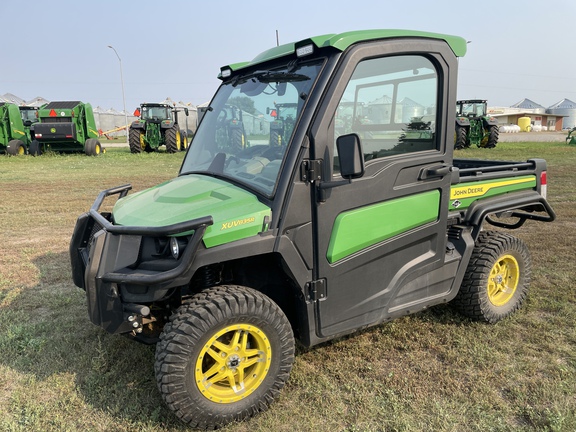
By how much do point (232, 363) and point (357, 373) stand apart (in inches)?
37.4

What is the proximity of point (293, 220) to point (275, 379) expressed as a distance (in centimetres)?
95

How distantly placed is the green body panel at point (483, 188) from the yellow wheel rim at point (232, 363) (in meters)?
1.83

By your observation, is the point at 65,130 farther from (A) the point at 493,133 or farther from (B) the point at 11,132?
(A) the point at 493,133

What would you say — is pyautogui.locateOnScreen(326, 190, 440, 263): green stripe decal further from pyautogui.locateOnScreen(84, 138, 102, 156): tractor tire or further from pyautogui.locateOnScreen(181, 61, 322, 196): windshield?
pyautogui.locateOnScreen(84, 138, 102, 156): tractor tire

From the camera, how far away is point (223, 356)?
8.74 ft

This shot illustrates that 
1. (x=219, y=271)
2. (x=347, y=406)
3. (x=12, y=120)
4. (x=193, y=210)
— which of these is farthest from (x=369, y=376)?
(x=12, y=120)

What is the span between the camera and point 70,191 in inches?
415

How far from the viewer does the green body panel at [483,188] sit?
357 centimetres

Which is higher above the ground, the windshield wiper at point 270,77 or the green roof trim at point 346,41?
the green roof trim at point 346,41

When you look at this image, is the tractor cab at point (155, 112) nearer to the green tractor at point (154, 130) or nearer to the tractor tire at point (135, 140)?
the green tractor at point (154, 130)

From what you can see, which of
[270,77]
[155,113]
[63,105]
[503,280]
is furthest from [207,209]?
[63,105]

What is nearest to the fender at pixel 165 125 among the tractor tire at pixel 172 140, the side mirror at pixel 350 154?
the tractor tire at pixel 172 140

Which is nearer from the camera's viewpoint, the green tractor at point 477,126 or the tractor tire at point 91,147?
the tractor tire at point 91,147

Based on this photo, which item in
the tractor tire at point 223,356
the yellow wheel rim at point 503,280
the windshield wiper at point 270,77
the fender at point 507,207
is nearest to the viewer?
the tractor tire at point 223,356
